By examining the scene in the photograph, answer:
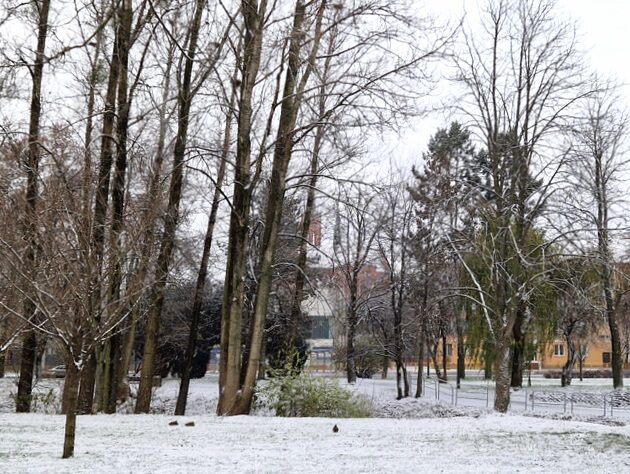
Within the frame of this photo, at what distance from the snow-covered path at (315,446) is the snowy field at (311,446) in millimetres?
13

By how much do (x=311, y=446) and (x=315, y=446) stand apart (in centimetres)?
6

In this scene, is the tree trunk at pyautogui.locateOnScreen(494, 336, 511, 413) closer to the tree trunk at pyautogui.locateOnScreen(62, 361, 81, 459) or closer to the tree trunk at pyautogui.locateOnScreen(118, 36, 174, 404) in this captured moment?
the tree trunk at pyautogui.locateOnScreen(118, 36, 174, 404)

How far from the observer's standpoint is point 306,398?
1733cm

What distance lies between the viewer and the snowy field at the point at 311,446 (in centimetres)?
792

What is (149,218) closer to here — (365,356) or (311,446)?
(311,446)


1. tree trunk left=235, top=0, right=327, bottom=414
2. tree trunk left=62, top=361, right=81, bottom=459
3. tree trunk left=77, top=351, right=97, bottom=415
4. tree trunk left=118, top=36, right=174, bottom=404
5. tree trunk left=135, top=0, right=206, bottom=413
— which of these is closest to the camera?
tree trunk left=62, top=361, right=81, bottom=459

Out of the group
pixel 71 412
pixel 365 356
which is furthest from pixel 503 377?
pixel 365 356

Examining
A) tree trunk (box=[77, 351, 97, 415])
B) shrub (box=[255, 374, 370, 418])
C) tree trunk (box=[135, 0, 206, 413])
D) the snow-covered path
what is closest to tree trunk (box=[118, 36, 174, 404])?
tree trunk (box=[135, 0, 206, 413])

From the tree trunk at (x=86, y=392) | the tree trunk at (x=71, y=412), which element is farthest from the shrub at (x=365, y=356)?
the tree trunk at (x=71, y=412)

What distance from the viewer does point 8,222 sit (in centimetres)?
1302

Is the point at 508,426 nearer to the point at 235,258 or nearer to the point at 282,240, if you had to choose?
the point at 235,258

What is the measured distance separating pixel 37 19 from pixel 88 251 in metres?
9.62

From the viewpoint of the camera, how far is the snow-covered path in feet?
26.0

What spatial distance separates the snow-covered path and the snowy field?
1 cm
